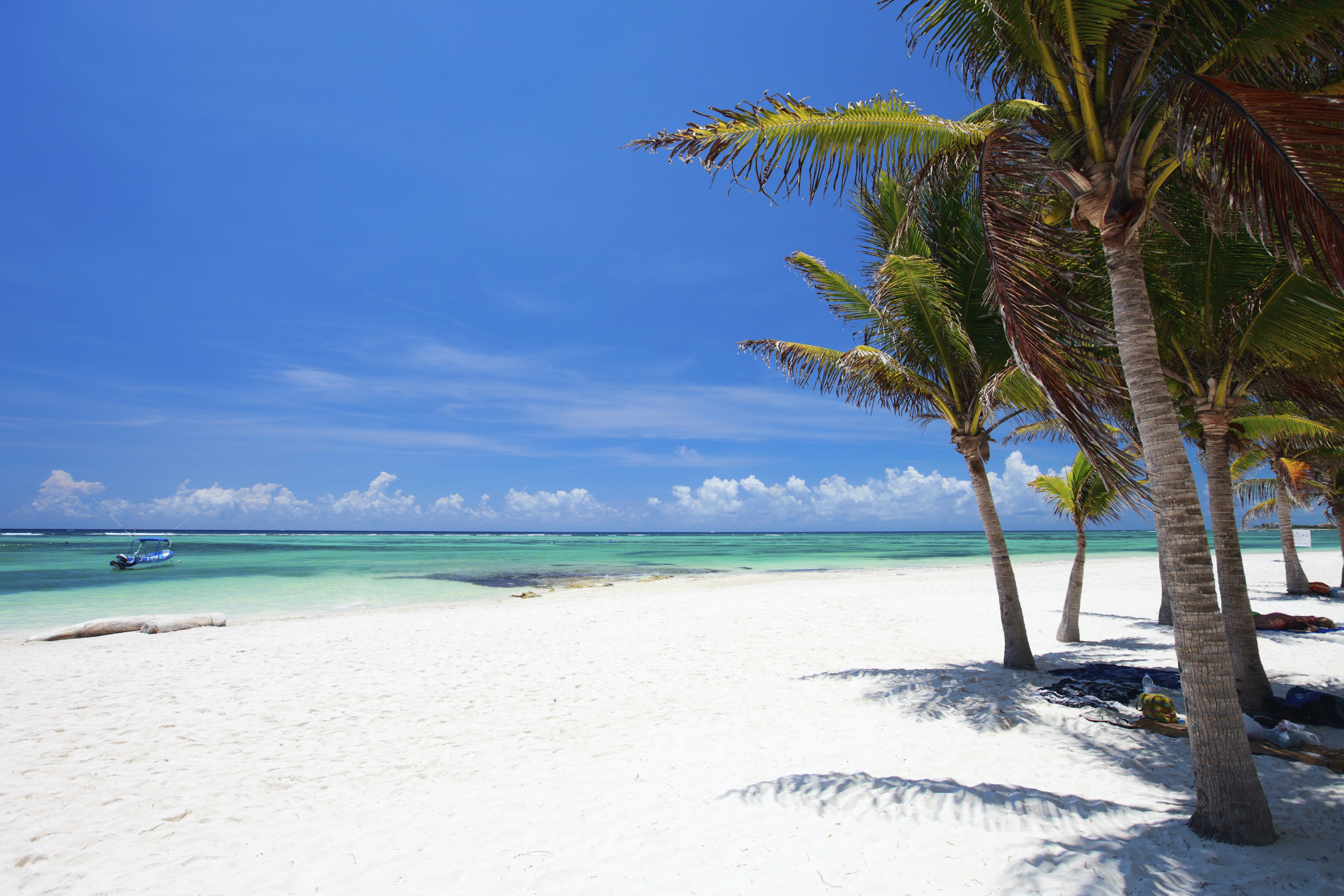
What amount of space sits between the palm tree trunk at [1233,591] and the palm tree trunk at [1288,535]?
11779 millimetres

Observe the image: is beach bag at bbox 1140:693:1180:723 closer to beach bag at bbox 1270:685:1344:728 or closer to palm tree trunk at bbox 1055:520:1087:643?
beach bag at bbox 1270:685:1344:728

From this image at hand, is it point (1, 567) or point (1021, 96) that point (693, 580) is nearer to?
point (1021, 96)

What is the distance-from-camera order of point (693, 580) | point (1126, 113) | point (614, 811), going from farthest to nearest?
point (693, 580)
point (614, 811)
point (1126, 113)

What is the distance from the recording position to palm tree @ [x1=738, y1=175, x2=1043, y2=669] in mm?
6625

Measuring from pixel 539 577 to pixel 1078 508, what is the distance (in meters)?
22.1

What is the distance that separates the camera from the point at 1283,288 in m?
4.80

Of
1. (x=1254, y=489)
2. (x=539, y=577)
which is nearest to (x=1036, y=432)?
(x=1254, y=489)

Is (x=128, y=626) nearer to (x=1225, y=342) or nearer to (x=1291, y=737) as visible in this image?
(x=1291, y=737)

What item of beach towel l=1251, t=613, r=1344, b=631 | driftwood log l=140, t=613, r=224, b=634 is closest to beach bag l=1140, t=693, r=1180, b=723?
beach towel l=1251, t=613, r=1344, b=631

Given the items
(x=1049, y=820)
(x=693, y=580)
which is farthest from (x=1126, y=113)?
(x=693, y=580)

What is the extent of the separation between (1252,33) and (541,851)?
614 cm

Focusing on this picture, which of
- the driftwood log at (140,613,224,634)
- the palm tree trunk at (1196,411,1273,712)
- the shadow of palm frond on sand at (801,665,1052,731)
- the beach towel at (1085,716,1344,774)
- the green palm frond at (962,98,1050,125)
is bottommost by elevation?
the driftwood log at (140,613,224,634)

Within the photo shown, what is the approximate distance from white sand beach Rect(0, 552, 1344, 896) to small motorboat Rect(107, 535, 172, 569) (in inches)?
981

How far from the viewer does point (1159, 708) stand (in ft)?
17.5
